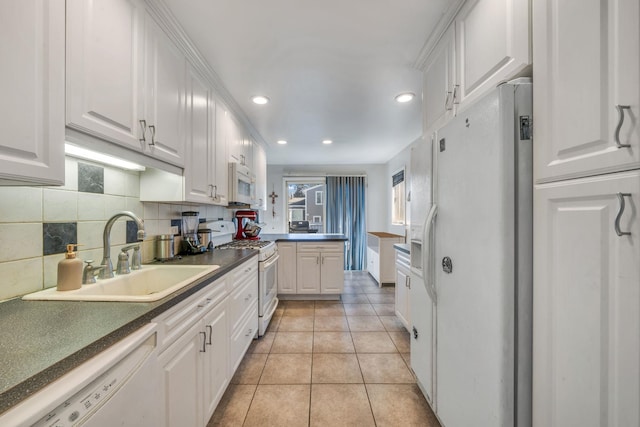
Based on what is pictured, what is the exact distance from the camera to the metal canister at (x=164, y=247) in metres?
1.84

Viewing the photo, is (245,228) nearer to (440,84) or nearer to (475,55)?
(440,84)

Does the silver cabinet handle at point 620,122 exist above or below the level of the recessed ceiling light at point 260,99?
below

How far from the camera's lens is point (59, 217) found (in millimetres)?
1202

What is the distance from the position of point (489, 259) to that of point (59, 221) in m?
1.90

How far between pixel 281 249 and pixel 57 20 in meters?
3.04

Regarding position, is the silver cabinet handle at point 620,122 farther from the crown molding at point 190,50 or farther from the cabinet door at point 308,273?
the cabinet door at point 308,273

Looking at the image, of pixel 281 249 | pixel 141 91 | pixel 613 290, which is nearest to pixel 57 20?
pixel 141 91

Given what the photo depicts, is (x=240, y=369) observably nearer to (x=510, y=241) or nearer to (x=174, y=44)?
(x=510, y=241)

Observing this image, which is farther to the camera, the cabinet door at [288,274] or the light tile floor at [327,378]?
the cabinet door at [288,274]

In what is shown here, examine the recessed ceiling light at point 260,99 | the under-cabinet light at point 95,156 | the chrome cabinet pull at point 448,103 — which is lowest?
the under-cabinet light at point 95,156

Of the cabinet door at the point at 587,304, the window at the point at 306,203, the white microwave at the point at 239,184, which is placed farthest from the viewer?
the window at the point at 306,203

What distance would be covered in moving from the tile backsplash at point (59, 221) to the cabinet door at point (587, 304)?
1.98 m

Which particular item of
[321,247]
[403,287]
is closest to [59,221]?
[403,287]

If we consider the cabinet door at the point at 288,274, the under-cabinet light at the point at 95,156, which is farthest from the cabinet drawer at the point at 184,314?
the cabinet door at the point at 288,274
